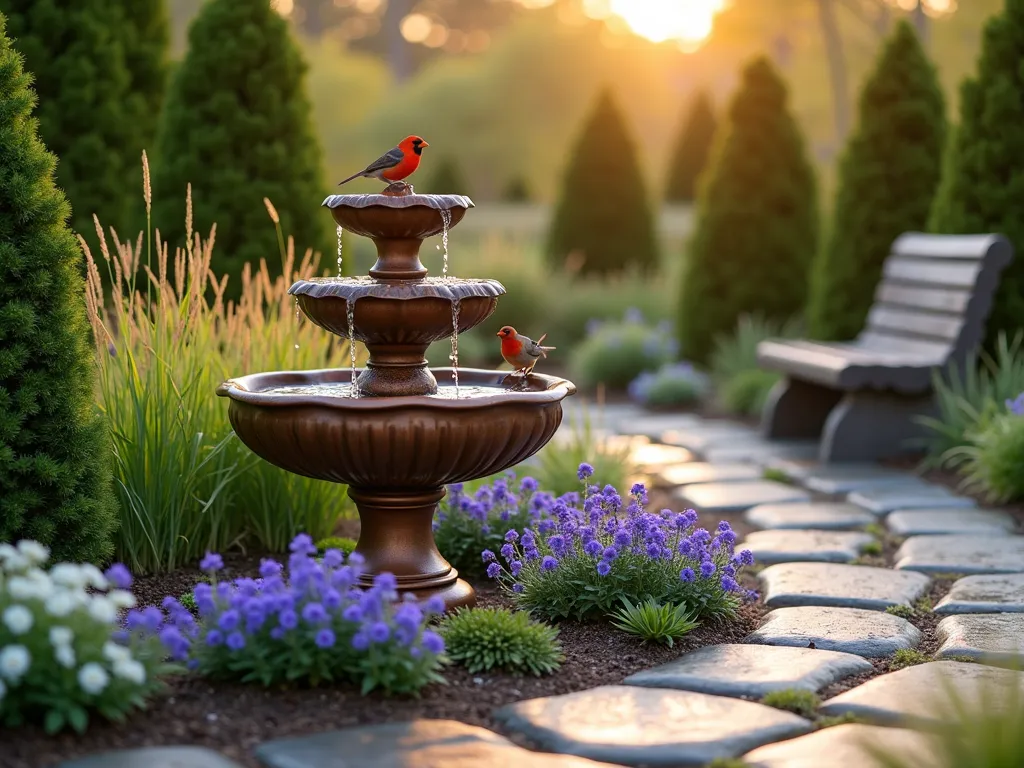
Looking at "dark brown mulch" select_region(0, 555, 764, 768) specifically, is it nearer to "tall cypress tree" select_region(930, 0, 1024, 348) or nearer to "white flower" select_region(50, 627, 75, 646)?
"white flower" select_region(50, 627, 75, 646)

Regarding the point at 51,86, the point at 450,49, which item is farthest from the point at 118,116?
the point at 450,49

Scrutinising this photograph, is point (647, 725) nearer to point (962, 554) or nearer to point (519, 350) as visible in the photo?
point (519, 350)

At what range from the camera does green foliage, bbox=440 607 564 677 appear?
3.24 m

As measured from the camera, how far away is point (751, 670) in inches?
128

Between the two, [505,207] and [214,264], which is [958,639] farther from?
[505,207]

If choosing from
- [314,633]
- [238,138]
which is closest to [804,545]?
[314,633]

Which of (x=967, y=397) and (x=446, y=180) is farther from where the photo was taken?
(x=446, y=180)

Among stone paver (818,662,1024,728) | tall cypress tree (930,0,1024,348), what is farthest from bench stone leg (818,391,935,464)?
stone paver (818,662,1024,728)

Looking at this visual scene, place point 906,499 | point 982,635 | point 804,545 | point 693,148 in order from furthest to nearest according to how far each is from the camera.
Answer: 1. point 693,148
2. point 906,499
3. point 804,545
4. point 982,635

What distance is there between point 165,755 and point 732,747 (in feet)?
4.13

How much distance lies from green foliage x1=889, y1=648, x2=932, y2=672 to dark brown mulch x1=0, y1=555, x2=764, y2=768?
0.53m

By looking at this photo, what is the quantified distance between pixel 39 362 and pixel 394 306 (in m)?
1.03

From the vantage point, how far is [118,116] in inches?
295

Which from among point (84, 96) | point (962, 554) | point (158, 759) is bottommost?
point (962, 554)
